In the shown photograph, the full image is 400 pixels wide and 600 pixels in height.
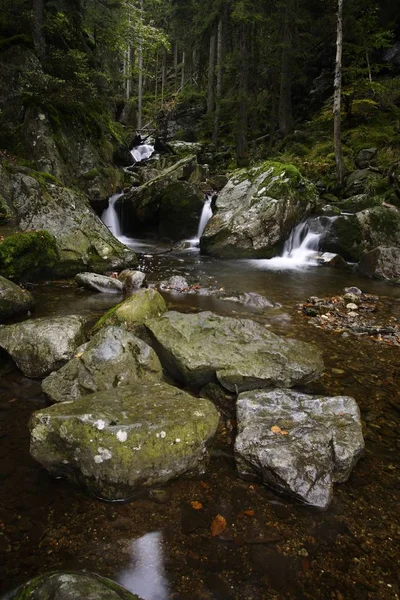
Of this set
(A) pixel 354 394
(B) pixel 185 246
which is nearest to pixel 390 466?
(A) pixel 354 394

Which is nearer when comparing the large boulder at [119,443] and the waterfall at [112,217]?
the large boulder at [119,443]

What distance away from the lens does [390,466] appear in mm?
3369

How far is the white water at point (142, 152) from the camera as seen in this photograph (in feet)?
88.3

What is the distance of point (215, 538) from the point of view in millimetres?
2641

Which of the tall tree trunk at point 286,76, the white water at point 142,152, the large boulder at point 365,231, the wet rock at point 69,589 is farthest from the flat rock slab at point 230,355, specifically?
the white water at point 142,152

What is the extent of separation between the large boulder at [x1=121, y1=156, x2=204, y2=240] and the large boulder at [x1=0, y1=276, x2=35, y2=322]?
30.0 ft

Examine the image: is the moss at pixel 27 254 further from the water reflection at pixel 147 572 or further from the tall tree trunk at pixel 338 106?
the tall tree trunk at pixel 338 106

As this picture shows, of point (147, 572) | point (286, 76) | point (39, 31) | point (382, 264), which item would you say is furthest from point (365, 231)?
point (286, 76)

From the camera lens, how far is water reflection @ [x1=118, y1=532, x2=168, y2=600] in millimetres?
2270

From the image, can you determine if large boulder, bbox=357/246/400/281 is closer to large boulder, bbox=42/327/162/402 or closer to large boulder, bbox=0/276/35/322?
large boulder, bbox=42/327/162/402

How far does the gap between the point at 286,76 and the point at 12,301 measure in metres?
21.6

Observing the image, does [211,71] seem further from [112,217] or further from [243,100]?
[112,217]

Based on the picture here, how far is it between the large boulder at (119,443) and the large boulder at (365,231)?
1096cm

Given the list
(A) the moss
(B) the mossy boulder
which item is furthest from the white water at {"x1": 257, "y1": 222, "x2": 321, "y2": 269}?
(B) the mossy boulder
